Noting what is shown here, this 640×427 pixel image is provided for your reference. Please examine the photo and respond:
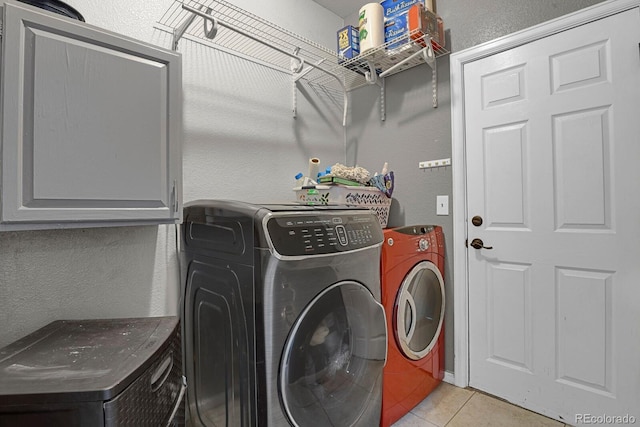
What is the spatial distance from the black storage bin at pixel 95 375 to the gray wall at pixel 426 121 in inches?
64.7

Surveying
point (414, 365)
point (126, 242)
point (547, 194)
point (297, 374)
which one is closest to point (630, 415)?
point (414, 365)

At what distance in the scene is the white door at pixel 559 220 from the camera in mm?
1433

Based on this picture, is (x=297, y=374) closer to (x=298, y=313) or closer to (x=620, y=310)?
(x=298, y=313)

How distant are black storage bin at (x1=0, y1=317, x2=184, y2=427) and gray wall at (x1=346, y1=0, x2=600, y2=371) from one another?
1643mm

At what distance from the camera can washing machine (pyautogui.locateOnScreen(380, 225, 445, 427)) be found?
1.54 metres

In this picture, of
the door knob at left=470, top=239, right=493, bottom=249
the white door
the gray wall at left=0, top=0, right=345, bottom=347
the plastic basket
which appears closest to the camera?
the gray wall at left=0, top=0, right=345, bottom=347

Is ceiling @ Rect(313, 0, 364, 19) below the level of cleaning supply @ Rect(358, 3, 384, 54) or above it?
above

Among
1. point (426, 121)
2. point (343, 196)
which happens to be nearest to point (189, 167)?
point (343, 196)

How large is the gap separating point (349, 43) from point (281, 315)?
187 cm

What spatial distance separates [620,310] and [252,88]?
2.30 m

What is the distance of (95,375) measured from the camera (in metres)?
0.75

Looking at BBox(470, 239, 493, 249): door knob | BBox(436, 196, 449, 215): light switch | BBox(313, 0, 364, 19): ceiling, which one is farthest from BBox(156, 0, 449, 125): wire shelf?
BBox(470, 239, 493, 249): door knob

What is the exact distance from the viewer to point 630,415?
56.1 inches

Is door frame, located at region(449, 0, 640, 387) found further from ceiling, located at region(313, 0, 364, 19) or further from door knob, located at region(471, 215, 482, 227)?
ceiling, located at region(313, 0, 364, 19)
